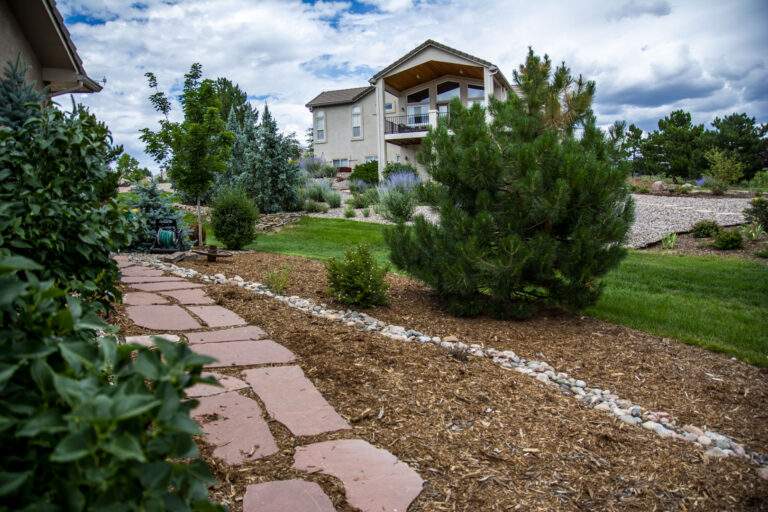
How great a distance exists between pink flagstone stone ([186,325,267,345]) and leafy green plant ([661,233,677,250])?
9326 mm

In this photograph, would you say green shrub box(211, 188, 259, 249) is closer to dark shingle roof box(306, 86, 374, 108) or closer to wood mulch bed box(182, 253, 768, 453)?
wood mulch bed box(182, 253, 768, 453)

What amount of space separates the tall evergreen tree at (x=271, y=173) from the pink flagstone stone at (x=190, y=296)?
10.6 metres

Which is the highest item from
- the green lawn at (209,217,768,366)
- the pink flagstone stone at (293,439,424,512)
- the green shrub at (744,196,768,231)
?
the green shrub at (744,196,768,231)

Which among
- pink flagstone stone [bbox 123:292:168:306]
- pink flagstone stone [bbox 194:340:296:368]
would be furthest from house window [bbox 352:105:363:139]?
pink flagstone stone [bbox 194:340:296:368]

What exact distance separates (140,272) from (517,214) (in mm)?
4428

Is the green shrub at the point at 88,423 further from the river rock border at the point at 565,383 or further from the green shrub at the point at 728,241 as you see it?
the green shrub at the point at 728,241

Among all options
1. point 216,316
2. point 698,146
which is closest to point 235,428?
point 216,316

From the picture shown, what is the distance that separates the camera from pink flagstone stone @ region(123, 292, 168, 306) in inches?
179

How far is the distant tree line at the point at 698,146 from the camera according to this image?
25828 millimetres

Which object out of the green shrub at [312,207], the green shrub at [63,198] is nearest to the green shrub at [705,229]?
the green shrub at [312,207]

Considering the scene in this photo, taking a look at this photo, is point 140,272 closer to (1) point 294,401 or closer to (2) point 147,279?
(2) point 147,279

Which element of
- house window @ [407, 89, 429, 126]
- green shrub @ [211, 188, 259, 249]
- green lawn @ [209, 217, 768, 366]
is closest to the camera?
green lawn @ [209, 217, 768, 366]

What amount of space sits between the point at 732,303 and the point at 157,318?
6.20 meters

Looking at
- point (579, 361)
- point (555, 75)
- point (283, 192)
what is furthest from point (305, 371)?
point (283, 192)
